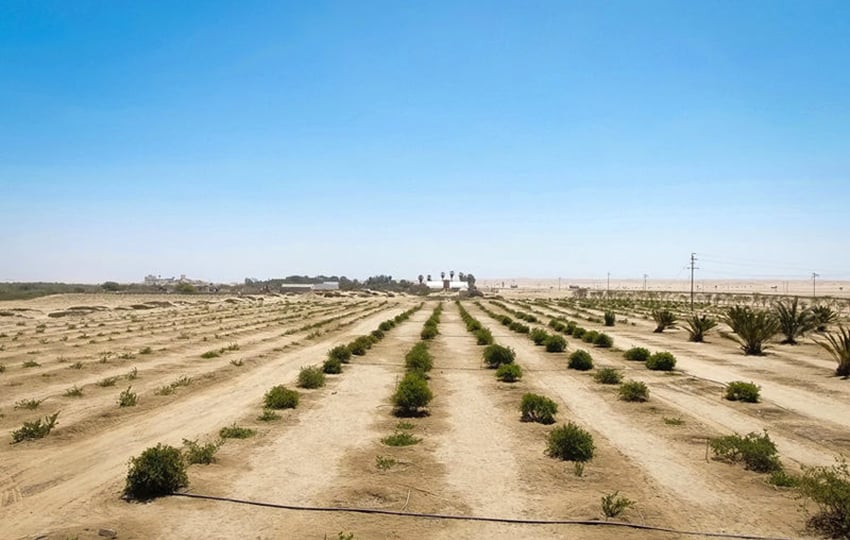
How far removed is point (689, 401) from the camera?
17109mm

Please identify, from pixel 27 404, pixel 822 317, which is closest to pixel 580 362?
pixel 27 404

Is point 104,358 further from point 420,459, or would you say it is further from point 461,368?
point 420,459

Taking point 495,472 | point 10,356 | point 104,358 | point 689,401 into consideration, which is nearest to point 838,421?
point 689,401

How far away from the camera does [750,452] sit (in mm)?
10594

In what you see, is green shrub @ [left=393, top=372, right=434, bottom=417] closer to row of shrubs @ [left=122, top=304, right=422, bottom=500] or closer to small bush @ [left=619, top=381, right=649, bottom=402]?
row of shrubs @ [left=122, top=304, right=422, bottom=500]

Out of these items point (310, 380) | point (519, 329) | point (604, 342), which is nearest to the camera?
point (310, 380)

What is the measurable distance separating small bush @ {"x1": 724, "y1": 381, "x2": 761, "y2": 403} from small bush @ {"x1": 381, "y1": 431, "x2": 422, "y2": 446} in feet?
31.8

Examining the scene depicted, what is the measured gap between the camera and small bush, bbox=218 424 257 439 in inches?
510

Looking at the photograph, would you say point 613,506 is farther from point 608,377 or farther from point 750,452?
point 608,377

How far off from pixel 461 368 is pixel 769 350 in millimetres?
15827

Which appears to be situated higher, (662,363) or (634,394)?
(662,363)

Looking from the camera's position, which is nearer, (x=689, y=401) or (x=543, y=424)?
(x=543, y=424)

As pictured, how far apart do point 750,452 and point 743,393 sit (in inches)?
278

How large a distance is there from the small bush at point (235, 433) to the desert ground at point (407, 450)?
0.80 ft
